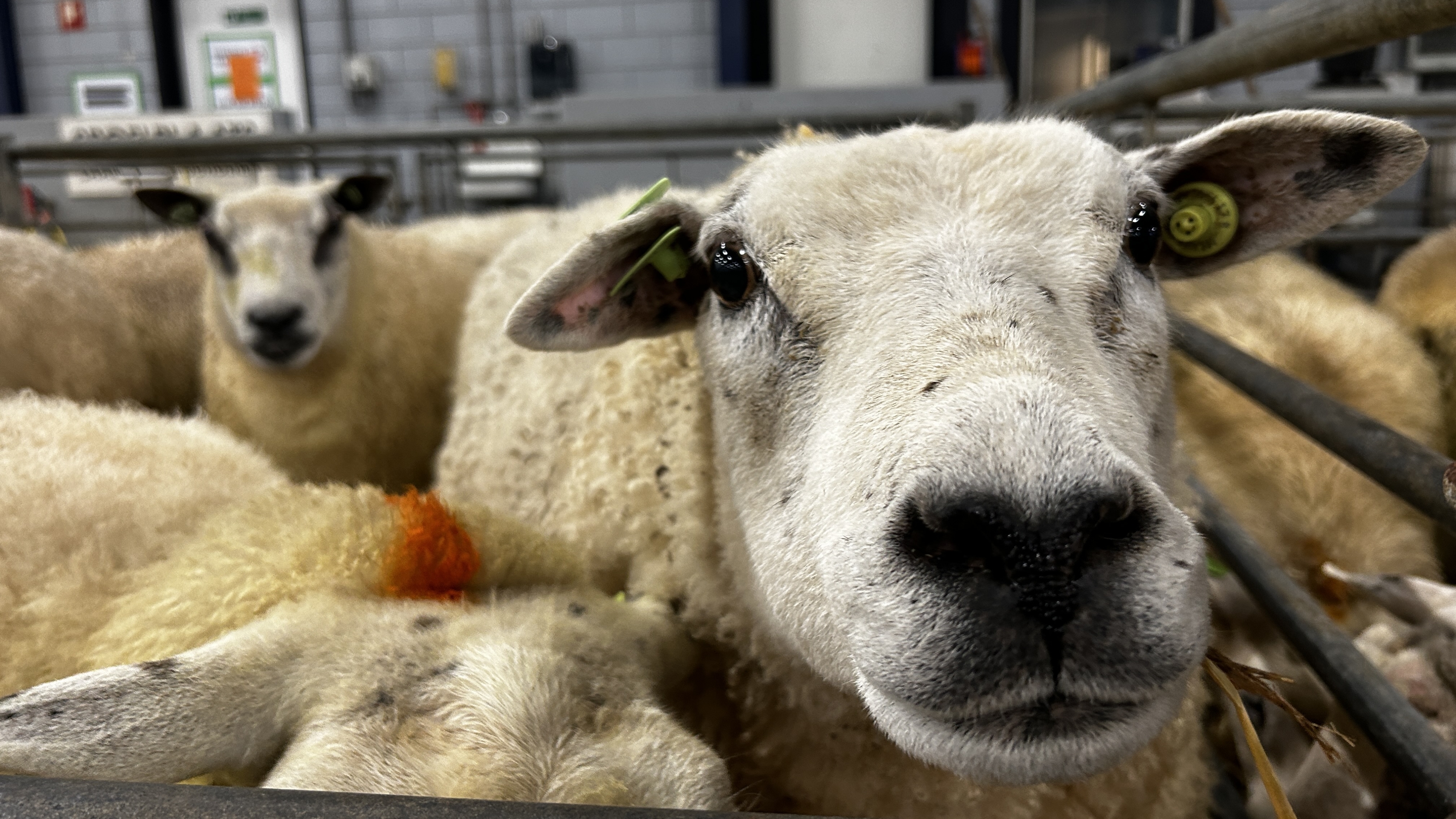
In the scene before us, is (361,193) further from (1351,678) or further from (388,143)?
(1351,678)

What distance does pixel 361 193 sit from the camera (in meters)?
3.05

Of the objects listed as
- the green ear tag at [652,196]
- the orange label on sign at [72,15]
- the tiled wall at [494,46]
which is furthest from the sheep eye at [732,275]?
the orange label on sign at [72,15]

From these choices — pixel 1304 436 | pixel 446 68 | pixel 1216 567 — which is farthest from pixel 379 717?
pixel 446 68

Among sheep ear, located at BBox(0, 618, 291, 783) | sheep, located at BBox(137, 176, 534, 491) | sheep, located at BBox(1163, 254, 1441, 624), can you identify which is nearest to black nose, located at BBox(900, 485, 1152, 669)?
sheep ear, located at BBox(0, 618, 291, 783)

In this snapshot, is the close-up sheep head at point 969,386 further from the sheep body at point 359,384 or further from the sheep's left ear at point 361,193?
the sheep's left ear at point 361,193

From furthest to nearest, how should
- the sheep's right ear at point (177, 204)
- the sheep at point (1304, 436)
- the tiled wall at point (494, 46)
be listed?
the tiled wall at point (494, 46) < the sheep's right ear at point (177, 204) < the sheep at point (1304, 436)

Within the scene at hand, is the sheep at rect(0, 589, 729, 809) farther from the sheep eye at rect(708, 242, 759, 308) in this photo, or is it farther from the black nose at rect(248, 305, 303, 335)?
the black nose at rect(248, 305, 303, 335)

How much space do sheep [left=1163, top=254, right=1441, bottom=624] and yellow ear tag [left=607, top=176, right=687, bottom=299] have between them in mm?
1218

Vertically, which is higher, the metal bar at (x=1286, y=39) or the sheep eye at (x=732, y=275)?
the metal bar at (x=1286, y=39)

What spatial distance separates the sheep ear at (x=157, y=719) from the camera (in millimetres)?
583

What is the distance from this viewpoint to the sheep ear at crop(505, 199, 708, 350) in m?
1.14

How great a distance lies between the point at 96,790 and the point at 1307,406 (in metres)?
→ 1.44

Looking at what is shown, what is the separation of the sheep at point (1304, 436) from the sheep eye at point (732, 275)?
1204 mm

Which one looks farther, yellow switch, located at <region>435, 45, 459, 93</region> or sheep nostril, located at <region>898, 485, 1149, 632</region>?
yellow switch, located at <region>435, 45, 459, 93</region>
